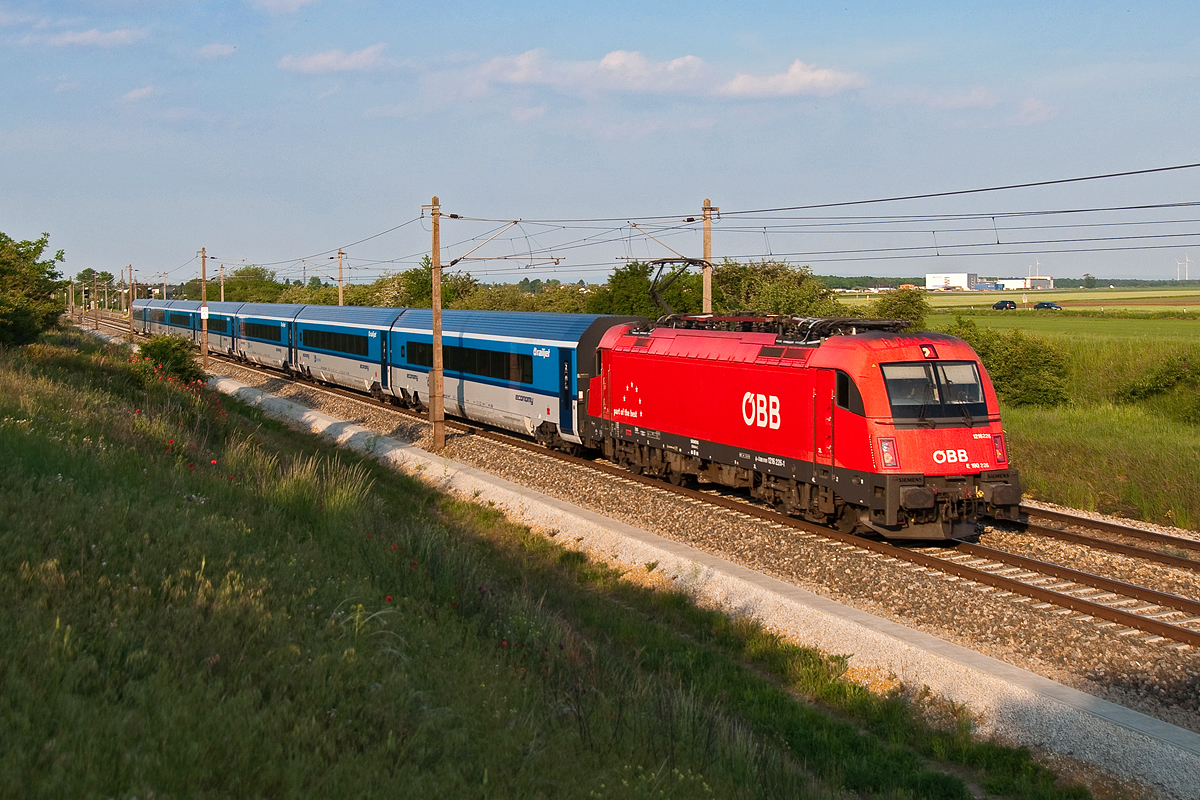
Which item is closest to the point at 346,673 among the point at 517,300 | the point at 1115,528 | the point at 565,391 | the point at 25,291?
the point at 1115,528

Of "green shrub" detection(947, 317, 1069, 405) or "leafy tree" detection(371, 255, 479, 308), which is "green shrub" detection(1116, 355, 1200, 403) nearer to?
"green shrub" detection(947, 317, 1069, 405)

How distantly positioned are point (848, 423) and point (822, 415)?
65cm

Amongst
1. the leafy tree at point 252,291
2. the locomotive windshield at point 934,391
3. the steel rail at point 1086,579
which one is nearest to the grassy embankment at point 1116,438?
the steel rail at point 1086,579

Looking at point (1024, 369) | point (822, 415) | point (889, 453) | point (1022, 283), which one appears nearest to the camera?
point (889, 453)

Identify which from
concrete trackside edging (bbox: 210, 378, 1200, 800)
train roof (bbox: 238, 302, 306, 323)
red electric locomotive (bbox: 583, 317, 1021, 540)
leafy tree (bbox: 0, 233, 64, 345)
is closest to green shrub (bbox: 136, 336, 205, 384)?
leafy tree (bbox: 0, 233, 64, 345)

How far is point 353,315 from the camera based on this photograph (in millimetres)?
37562

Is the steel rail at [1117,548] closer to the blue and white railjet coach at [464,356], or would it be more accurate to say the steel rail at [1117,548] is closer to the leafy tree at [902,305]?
the blue and white railjet coach at [464,356]

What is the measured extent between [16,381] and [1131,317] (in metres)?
61.0

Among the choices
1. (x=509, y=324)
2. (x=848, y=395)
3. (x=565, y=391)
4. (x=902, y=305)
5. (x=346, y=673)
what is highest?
(x=902, y=305)

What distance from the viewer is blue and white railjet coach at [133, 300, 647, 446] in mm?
22906

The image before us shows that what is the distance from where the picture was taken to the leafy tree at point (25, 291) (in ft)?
81.3

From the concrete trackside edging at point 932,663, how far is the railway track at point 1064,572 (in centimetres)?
223

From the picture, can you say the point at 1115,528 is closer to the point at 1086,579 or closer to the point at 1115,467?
the point at 1086,579

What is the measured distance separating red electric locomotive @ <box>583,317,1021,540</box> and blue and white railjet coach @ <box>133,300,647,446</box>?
16.2ft
